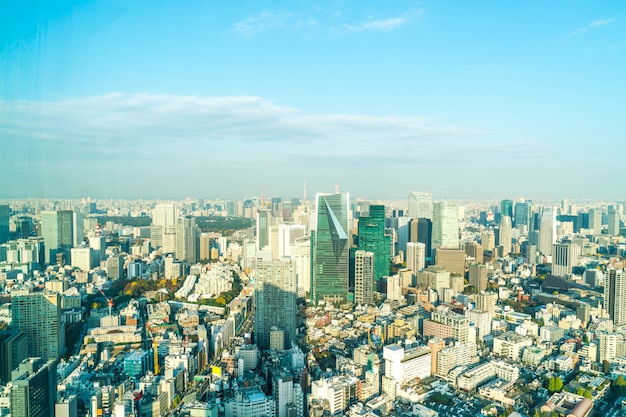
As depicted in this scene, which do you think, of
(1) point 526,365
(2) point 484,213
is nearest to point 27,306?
(1) point 526,365

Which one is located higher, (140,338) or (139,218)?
(139,218)

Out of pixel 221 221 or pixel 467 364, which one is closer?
pixel 467 364

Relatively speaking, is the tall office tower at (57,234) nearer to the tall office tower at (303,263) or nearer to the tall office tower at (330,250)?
the tall office tower at (303,263)

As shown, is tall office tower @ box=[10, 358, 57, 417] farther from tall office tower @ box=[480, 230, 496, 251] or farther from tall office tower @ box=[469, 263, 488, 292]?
tall office tower @ box=[480, 230, 496, 251]

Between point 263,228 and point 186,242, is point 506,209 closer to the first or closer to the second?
point 263,228

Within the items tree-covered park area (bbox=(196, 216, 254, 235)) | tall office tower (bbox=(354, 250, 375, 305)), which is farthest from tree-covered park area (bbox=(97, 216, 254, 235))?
tall office tower (bbox=(354, 250, 375, 305))

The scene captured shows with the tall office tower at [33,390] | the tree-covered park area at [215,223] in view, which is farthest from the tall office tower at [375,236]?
the tall office tower at [33,390]

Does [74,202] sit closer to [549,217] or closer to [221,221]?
[221,221]
